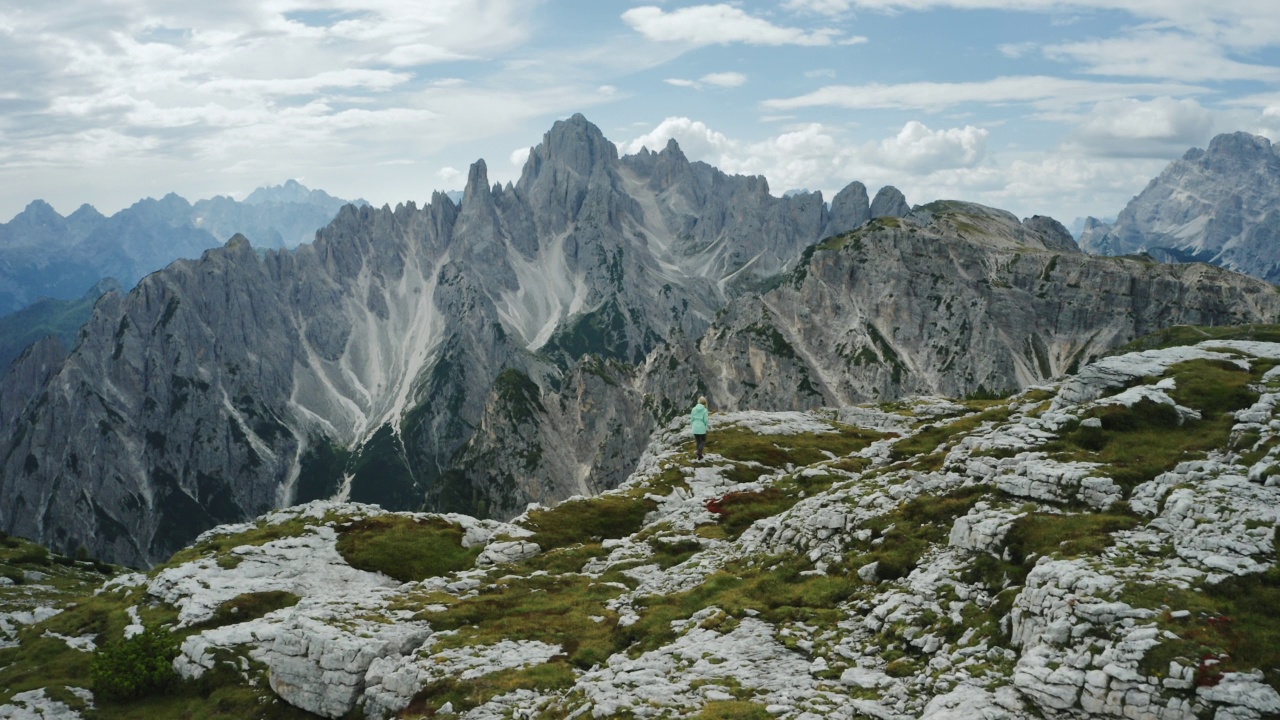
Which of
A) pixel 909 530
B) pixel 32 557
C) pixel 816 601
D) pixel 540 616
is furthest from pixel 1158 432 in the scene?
pixel 32 557

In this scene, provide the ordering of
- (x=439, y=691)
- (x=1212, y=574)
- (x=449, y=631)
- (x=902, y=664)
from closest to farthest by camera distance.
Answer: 1. (x=1212, y=574)
2. (x=902, y=664)
3. (x=439, y=691)
4. (x=449, y=631)

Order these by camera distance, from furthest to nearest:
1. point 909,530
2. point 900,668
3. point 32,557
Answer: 1. point 32,557
2. point 909,530
3. point 900,668

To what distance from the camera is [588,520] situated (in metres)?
60.3

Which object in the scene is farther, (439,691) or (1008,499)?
(1008,499)

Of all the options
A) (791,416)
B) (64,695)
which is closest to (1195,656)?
(64,695)

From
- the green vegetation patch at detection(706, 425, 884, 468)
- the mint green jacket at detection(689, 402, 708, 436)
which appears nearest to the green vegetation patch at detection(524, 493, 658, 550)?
the mint green jacket at detection(689, 402, 708, 436)

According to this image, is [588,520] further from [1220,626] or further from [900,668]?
[1220,626]

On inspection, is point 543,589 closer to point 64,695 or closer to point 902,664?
point 902,664

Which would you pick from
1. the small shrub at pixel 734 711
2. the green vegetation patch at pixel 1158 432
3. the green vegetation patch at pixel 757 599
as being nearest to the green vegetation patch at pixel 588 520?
the green vegetation patch at pixel 757 599

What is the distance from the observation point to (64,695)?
42.8m

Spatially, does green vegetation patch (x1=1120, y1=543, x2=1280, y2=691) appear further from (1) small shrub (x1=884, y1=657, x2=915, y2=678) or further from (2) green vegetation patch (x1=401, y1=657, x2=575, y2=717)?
(2) green vegetation patch (x1=401, y1=657, x2=575, y2=717)

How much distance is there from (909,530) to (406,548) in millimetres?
40995

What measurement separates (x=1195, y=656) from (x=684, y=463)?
56820 millimetres

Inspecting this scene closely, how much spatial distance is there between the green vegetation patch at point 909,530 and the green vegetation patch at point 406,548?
105 ft
